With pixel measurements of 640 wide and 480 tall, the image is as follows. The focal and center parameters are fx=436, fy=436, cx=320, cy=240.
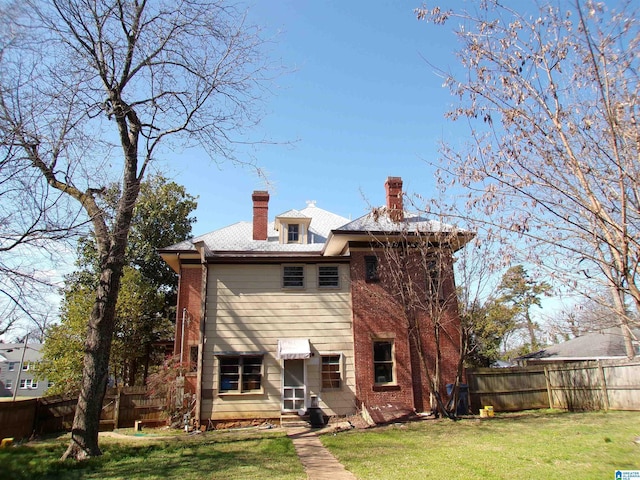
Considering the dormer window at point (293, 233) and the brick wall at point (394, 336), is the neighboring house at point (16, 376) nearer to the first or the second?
the dormer window at point (293, 233)

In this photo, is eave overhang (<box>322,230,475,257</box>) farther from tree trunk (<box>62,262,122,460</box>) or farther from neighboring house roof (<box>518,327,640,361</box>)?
neighboring house roof (<box>518,327,640,361</box>)

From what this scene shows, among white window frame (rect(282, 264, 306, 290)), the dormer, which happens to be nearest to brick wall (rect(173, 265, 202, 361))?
white window frame (rect(282, 264, 306, 290))

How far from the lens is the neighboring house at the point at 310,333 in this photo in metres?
15.1

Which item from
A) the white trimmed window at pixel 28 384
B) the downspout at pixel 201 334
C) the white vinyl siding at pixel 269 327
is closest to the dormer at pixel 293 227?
the white vinyl siding at pixel 269 327

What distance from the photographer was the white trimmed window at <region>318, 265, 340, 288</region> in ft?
53.6

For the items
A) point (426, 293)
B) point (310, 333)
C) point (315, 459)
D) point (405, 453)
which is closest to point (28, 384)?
point (310, 333)

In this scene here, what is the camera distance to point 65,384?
22.0m

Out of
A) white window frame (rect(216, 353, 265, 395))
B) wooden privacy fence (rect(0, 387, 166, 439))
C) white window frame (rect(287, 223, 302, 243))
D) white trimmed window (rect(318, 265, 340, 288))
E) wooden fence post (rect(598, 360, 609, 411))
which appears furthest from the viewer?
white window frame (rect(287, 223, 302, 243))

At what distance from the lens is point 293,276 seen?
→ 53.8ft

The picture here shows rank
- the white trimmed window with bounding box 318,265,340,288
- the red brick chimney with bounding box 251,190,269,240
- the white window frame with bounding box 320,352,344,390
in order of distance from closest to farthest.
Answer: the white window frame with bounding box 320,352,344,390 < the white trimmed window with bounding box 318,265,340,288 < the red brick chimney with bounding box 251,190,269,240

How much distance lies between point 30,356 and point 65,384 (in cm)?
4525

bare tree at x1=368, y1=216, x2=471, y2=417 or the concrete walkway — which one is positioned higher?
bare tree at x1=368, y1=216, x2=471, y2=417

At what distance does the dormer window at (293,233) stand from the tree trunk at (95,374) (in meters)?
8.71

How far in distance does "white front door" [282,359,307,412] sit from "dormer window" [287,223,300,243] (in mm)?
4991
